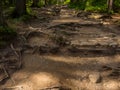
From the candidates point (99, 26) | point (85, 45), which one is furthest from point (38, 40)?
point (99, 26)

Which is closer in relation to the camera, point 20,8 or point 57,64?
point 57,64

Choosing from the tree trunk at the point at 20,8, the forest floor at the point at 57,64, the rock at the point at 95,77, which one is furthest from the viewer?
the tree trunk at the point at 20,8

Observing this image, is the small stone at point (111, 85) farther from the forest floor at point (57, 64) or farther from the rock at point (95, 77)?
the rock at point (95, 77)

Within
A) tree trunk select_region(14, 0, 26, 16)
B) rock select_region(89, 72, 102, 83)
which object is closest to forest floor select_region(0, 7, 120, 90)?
rock select_region(89, 72, 102, 83)

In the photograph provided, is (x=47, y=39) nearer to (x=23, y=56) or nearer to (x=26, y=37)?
(x=26, y=37)

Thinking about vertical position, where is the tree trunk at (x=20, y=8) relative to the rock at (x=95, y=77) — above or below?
above

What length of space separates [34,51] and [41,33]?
1937mm

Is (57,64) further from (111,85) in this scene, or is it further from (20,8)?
A: (20,8)

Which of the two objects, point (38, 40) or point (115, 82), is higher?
point (38, 40)

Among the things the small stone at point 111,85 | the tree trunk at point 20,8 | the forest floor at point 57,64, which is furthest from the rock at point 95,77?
the tree trunk at point 20,8

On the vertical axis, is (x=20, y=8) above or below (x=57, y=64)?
above

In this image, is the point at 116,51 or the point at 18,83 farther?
the point at 116,51

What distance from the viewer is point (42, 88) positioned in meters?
5.82

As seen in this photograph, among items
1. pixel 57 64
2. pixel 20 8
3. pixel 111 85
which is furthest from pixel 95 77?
pixel 20 8
